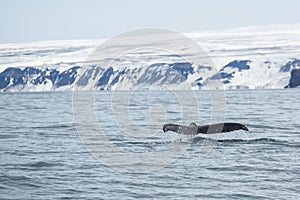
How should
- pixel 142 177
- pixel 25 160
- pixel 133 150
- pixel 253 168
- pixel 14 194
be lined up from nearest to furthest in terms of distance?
1. pixel 14 194
2. pixel 142 177
3. pixel 253 168
4. pixel 25 160
5. pixel 133 150

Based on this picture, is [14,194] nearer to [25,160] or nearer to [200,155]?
[25,160]

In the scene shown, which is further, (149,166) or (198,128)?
(198,128)

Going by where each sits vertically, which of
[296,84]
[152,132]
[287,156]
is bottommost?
[296,84]

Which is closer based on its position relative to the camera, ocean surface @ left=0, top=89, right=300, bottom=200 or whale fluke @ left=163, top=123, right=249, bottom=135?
ocean surface @ left=0, top=89, right=300, bottom=200

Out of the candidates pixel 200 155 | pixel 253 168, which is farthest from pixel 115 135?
pixel 253 168

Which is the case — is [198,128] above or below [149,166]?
below

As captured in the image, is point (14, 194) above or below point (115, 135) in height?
above

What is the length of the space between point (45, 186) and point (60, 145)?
6733mm

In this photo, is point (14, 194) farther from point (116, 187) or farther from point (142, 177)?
point (142, 177)

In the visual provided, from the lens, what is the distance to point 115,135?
896 inches

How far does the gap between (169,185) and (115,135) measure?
1023 centimetres

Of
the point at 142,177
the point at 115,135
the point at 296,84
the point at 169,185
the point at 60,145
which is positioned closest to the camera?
the point at 169,185

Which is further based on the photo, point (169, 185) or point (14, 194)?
point (169, 185)

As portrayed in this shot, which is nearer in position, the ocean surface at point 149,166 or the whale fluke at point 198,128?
the ocean surface at point 149,166
